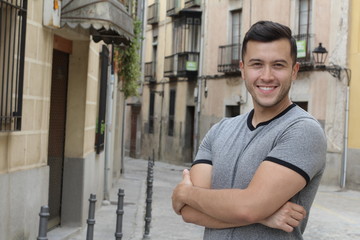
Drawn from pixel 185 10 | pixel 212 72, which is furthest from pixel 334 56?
pixel 185 10

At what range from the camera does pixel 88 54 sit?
33.2 feet

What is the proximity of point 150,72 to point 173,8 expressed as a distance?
17.4 ft

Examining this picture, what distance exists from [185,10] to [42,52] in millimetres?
23587

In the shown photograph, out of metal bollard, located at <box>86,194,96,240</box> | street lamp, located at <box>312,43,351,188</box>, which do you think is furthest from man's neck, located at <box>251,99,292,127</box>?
street lamp, located at <box>312,43,351,188</box>

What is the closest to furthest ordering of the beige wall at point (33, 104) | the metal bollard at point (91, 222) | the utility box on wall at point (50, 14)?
the metal bollard at point (91, 222) < the beige wall at point (33, 104) < the utility box on wall at point (50, 14)

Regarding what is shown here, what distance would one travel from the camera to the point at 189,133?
105 feet

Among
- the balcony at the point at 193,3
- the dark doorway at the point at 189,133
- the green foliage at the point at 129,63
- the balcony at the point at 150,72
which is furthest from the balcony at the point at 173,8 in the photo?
the green foliage at the point at 129,63

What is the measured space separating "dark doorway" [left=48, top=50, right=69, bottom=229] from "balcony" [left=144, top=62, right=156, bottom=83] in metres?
Result: 26.3

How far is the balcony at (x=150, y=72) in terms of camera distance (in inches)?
1436

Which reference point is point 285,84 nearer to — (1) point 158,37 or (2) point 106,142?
(2) point 106,142

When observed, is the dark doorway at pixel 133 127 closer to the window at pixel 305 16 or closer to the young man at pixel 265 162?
the window at pixel 305 16

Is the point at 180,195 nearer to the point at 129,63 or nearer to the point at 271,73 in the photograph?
the point at 271,73

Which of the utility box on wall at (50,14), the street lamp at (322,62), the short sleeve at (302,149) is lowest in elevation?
the short sleeve at (302,149)

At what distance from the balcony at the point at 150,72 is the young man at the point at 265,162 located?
110 ft
